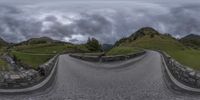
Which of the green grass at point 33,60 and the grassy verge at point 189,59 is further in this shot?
the green grass at point 33,60

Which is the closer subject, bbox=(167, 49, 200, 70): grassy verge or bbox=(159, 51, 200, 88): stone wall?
bbox=(159, 51, 200, 88): stone wall

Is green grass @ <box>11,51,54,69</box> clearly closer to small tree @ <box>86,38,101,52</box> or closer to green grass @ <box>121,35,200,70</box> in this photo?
green grass @ <box>121,35,200,70</box>

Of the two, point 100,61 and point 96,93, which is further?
point 100,61

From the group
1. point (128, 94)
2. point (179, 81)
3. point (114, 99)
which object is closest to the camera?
point (114, 99)

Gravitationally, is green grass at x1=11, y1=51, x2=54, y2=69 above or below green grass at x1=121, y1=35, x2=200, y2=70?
below

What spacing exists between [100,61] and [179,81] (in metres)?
36.0

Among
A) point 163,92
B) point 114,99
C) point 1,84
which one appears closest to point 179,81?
point 163,92

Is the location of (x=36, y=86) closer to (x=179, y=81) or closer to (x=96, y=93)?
(x=96, y=93)

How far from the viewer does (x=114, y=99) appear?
18.4 m

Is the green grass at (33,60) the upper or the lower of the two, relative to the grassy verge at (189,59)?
lower

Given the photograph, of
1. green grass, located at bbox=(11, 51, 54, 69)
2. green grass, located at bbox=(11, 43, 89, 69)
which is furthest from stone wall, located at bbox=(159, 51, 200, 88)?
green grass, located at bbox=(11, 51, 54, 69)

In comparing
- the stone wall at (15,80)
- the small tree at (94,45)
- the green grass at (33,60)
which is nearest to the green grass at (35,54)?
the green grass at (33,60)

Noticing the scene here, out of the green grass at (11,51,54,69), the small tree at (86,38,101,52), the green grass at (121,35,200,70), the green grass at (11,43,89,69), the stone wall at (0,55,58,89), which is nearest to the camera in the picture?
the stone wall at (0,55,58,89)

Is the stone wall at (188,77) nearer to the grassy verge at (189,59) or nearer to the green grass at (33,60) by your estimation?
the grassy verge at (189,59)
